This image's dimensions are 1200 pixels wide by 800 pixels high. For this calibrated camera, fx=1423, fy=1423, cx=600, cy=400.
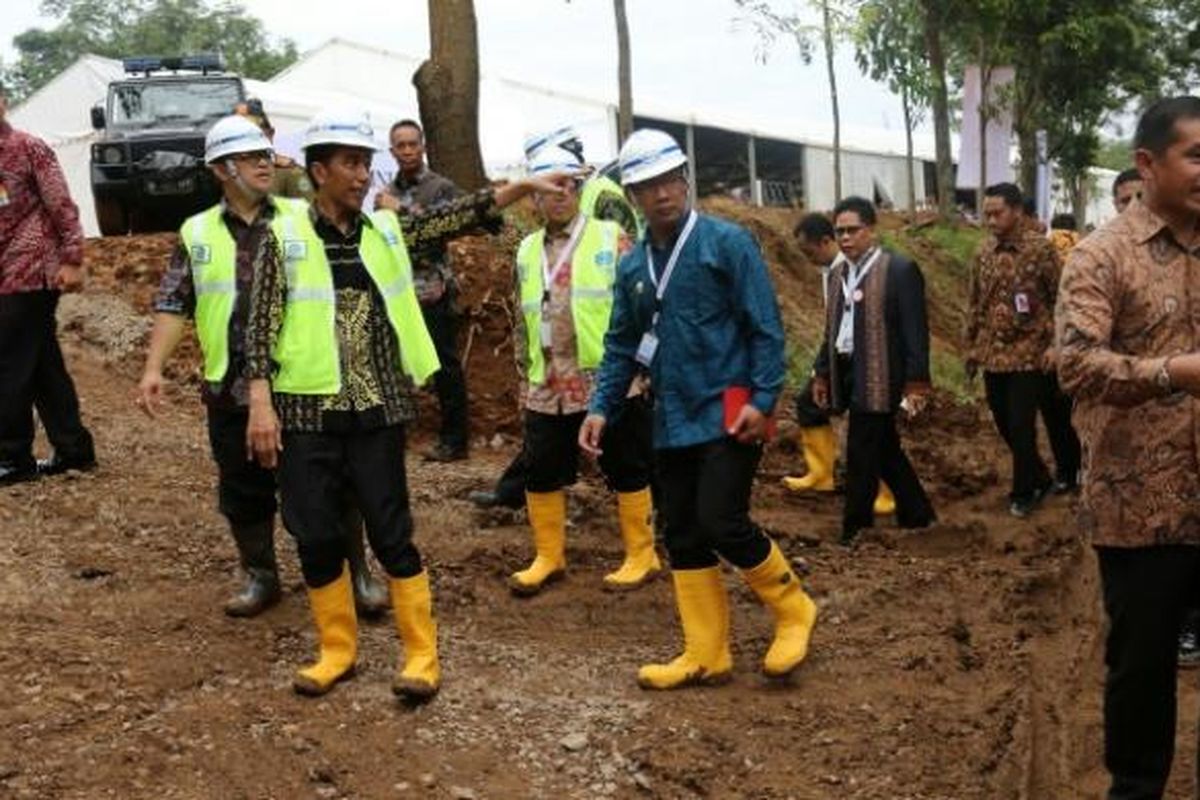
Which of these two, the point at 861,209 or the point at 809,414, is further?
the point at 809,414

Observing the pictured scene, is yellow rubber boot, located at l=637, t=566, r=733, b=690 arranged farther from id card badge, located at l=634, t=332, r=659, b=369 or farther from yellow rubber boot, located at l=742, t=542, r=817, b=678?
id card badge, located at l=634, t=332, r=659, b=369

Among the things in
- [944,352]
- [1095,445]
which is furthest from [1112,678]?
[944,352]

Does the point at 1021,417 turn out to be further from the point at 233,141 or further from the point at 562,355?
the point at 233,141

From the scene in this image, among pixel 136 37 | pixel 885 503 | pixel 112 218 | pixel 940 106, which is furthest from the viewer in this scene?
pixel 136 37

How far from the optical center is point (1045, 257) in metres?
7.95

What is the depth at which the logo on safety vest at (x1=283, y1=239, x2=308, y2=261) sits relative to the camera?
466cm

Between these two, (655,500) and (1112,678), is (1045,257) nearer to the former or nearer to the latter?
(655,500)

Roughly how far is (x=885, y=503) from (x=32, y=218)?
4.95 meters

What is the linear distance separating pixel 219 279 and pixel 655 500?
2735 millimetres

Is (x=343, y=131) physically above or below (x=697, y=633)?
above

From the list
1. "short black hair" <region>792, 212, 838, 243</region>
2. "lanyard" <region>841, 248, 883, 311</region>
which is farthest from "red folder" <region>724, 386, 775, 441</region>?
"short black hair" <region>792, 212, 838, 243</region>

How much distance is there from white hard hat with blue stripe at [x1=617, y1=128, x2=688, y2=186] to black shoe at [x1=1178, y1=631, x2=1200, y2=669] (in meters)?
2.62

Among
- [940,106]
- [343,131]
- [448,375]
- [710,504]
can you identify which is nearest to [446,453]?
[448,375]

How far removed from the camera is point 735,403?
4.89 m
